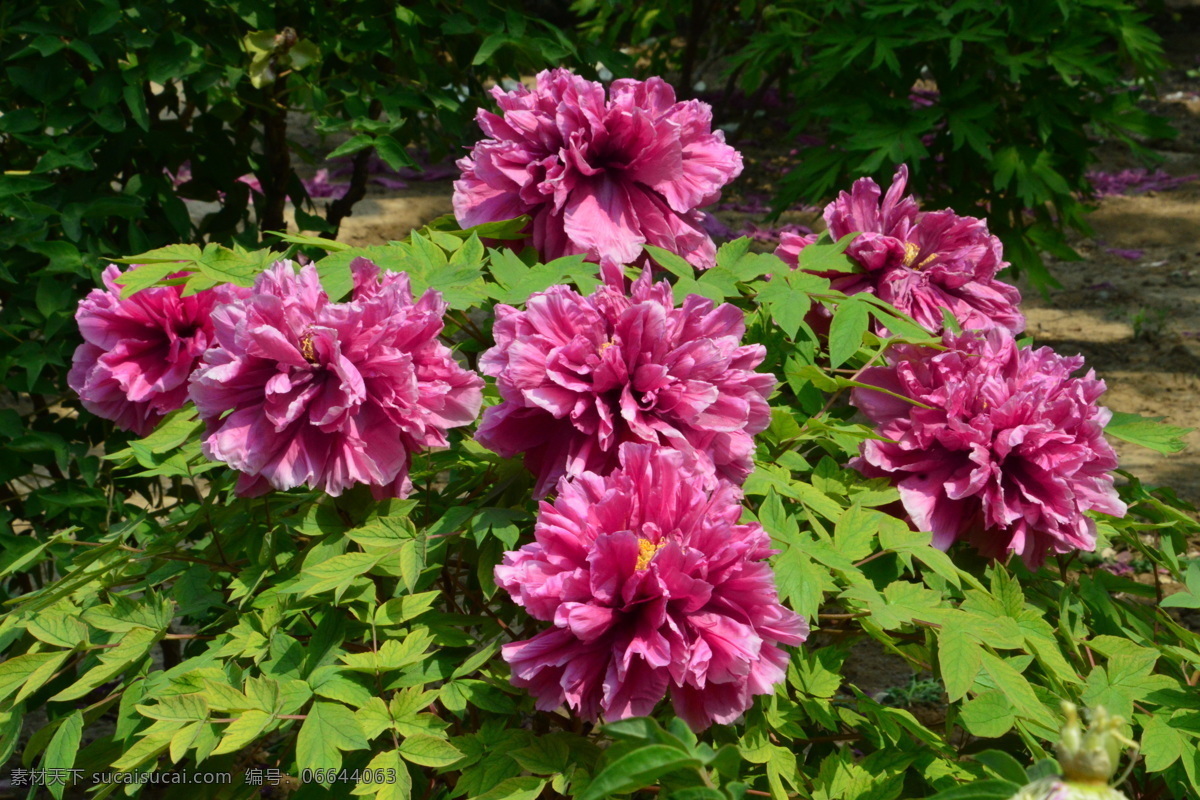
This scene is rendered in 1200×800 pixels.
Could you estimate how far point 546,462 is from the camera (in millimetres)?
1269

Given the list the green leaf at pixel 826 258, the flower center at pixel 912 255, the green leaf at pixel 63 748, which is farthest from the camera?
the flower center at pixel 912 255

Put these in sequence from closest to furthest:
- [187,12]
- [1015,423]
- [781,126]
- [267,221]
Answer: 1. [1015,423]
2. [187,12]
3. [267,221]
4. [781,126]

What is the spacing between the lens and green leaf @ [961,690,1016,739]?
3.88 feet

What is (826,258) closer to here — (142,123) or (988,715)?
(988,715)

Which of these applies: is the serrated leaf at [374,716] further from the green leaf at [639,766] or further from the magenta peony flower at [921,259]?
the magenta peony flower at [921,259]

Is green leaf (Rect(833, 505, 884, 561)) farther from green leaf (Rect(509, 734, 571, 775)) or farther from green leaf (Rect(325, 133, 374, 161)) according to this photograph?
green leaf (Rect(325, 133, 374, 161))

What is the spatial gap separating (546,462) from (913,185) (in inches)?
133

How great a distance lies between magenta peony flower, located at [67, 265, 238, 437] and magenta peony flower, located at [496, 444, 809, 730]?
76cm

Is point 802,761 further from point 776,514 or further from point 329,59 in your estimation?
point 329,59

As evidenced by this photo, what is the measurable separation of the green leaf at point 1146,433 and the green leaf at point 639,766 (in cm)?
112

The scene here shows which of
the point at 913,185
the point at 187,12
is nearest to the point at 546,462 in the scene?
the point at 187,12

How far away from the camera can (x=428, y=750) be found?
122cm

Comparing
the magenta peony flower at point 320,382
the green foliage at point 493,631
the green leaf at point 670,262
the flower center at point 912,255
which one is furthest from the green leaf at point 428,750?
the flower center at point 912,255

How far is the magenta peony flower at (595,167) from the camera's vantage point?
4.91 feet
